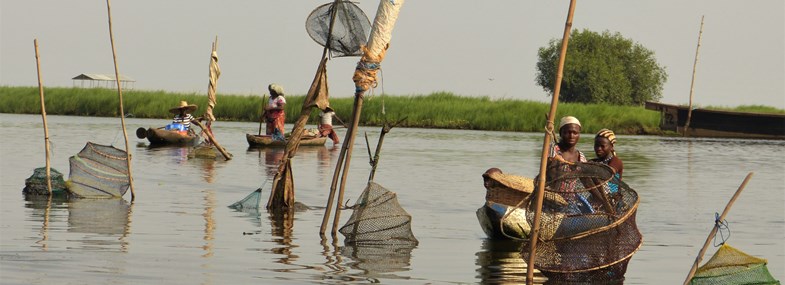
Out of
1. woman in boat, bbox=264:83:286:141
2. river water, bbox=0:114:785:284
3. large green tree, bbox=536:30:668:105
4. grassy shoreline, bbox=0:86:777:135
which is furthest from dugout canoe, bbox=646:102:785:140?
large green tree, bbox=536:30:668:105

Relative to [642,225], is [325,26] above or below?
above

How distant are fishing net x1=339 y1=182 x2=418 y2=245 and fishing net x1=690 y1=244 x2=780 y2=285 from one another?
321 centimetres

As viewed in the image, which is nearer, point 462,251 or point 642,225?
point 462,251

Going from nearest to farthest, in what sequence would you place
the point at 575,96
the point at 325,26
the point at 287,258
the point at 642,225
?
1. the point at 287,258
2. the point at 325,26
3. the point at 642,225
4. the point at 575,96

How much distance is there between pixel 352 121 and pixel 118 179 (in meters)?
4.48

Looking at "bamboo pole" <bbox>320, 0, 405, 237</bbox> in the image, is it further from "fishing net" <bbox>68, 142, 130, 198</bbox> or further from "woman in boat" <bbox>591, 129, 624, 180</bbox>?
"fishing net" <bbox>68, 142, 130, 198</bbox>

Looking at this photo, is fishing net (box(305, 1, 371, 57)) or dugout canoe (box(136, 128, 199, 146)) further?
dugout canoe (box(136, 128, 199, 146))

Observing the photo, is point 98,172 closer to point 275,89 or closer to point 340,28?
point 340,28

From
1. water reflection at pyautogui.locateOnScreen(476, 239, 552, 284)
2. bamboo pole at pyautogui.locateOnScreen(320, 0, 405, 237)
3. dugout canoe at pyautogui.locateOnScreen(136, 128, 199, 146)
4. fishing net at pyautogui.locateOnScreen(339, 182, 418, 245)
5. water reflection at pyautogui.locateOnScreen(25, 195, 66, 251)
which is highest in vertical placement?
bamboo pole at pyautogui.locateOnScreen(320, 0, 405, 237)

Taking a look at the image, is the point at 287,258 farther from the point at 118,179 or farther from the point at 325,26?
the point at 118,179

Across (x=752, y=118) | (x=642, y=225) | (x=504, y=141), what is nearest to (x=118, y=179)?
(x=642, y=225)

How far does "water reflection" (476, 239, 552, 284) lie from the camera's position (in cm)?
908

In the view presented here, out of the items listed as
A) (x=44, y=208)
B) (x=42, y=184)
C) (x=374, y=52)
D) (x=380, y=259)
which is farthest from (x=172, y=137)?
(x=380, y=259)

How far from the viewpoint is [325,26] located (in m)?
11.5
